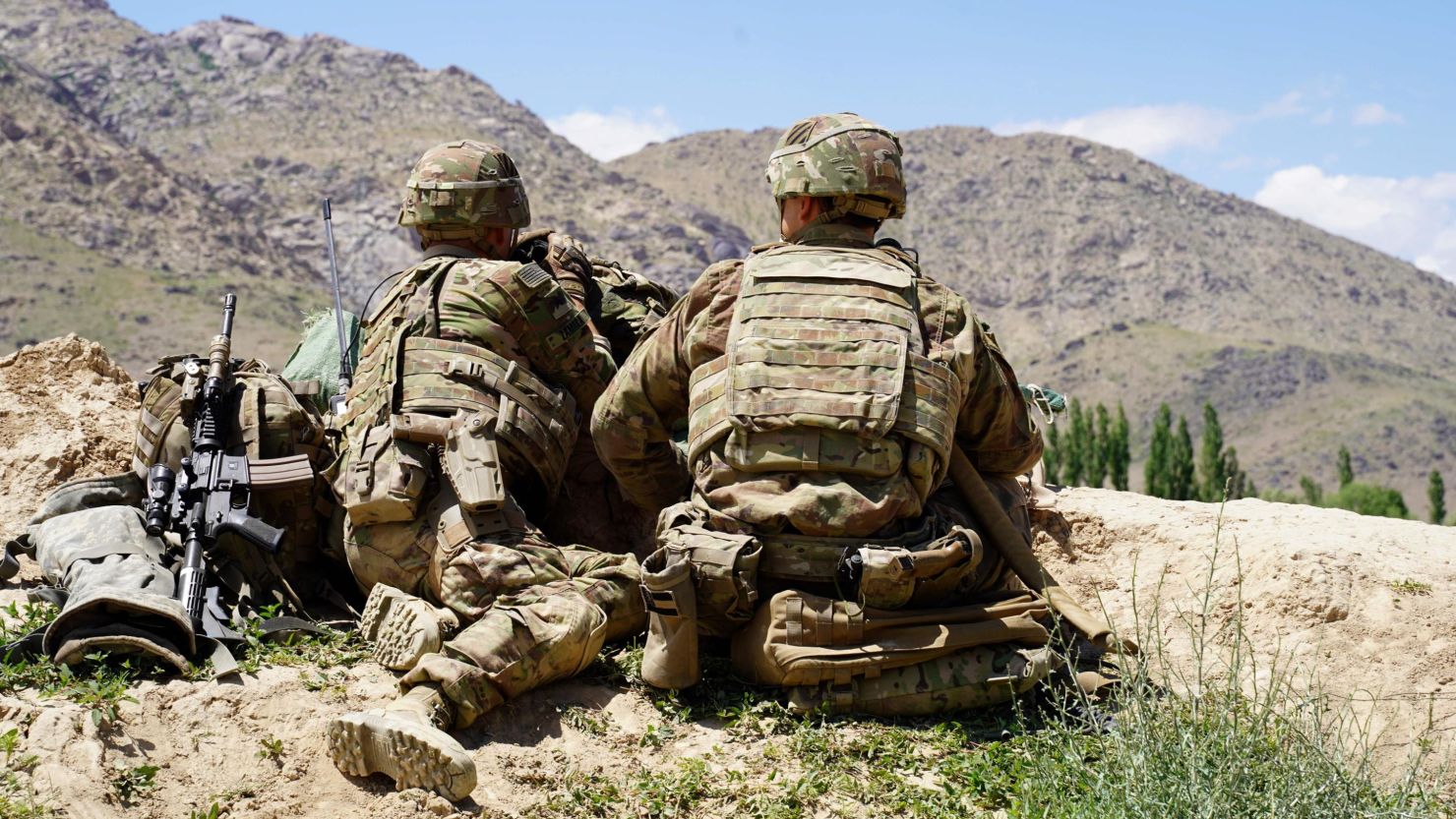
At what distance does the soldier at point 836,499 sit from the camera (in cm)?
526

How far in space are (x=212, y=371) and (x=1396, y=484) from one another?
8671 cm

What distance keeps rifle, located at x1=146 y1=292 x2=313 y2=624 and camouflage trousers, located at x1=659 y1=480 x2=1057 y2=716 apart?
175 cm

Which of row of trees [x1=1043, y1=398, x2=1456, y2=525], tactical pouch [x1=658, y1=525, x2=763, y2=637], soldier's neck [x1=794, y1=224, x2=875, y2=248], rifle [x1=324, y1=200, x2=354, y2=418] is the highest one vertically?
soldier's neck [x1=794, y1=224, x2=875, y2=248]

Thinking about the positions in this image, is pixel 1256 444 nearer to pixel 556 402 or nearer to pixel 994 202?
pixel 994 202

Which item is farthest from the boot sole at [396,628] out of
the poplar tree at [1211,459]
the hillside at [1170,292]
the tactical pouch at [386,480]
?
the hillside at [1170,292]

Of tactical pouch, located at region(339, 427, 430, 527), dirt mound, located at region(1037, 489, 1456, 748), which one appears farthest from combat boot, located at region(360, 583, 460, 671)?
dirt mound, located at region(1037, 489, 1456, 748)

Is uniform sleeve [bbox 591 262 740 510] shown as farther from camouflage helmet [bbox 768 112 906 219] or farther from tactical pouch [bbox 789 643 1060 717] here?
tactical pouch [bbox 789 643 1060 717]

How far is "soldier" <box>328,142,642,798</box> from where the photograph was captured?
5035 mm

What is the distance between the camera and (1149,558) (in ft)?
23.4

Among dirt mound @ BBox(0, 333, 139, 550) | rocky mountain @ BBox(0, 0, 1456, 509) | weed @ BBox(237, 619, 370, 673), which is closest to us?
weed @ BBox(237, 619, 370, 673)

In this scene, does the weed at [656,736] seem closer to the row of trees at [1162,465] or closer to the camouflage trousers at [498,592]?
the camouflage trousers at [498,592]

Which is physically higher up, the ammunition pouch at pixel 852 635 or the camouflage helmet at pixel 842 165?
the camouflage helmet at pixel 842 165

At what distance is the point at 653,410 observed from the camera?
239 inches

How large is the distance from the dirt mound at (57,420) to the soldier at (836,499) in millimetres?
3286
